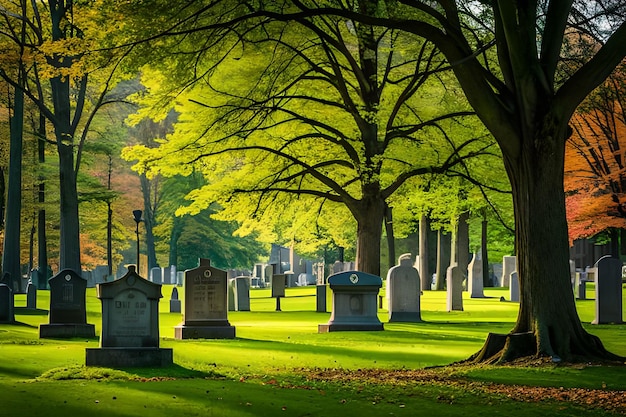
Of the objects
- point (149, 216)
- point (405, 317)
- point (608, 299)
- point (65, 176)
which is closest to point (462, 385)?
point (608, 299)

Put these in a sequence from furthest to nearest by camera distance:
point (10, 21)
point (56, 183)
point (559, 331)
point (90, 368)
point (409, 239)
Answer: point (409, 239), point (56, 183), point (10, 21), point (559, 331), point (90, 368)

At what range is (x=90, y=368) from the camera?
1280 cm

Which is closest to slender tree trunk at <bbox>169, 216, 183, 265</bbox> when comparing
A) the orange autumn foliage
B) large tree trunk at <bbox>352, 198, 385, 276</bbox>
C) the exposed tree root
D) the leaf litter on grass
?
the orange autumn foliage

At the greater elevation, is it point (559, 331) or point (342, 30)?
point (342, 30)

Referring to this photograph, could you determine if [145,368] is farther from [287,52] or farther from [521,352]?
[287,52]

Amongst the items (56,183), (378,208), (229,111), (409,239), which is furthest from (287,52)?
(409,239)

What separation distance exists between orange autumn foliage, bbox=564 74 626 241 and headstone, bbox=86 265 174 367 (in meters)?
24.6

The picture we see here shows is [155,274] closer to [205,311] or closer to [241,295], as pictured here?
[241,295]

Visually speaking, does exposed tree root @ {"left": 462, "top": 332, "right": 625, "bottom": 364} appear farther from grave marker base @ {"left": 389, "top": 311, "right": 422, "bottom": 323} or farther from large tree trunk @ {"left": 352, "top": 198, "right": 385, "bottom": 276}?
large tree trunk @ {"left": 352, "top": 198, "right": 385, "bottom": 276}

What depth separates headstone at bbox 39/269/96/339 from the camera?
1927cm

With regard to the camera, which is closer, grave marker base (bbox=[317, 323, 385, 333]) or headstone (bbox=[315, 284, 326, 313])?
grave marker base (bbox=[317, 323, 385, 333])

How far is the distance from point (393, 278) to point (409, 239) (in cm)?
3206

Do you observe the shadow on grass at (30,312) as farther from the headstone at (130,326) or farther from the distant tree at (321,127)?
the headstone at (130,326)

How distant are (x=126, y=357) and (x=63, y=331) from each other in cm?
625
